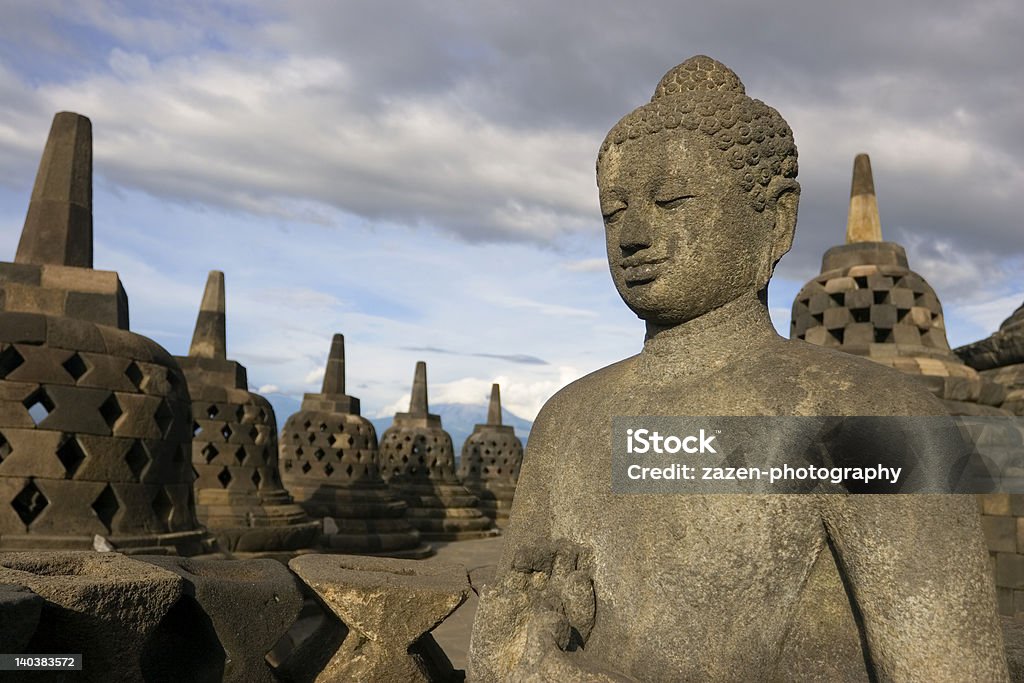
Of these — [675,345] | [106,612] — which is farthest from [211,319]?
[675,345]

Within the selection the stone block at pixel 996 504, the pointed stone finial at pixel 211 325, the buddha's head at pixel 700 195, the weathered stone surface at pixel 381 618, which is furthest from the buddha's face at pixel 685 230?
the pointed stone finial at pixel 211 325

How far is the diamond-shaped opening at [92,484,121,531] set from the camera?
5.98 meters

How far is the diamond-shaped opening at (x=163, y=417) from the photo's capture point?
646cm

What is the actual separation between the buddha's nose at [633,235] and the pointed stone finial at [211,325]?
11136 millimetres

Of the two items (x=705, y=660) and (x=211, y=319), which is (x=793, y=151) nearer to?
(x=705, y=660)

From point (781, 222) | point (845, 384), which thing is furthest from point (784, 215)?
point (845, 384)

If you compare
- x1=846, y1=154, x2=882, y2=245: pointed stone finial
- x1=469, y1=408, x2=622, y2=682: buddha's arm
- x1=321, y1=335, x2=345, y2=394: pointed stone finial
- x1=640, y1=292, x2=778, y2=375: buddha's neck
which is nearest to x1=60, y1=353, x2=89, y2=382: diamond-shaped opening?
x1=469, y1=408, x2=622, y2=682: buddha's arm

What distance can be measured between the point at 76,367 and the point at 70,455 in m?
0.64

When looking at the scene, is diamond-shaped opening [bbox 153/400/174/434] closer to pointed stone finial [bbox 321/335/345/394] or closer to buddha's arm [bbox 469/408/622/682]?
buddha's arm [bbox 469/408/622/682]

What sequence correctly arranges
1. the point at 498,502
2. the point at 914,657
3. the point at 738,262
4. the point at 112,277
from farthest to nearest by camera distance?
the point at 498,502 < the point at 112,277 < the point at 738,262 < the point at 914,657

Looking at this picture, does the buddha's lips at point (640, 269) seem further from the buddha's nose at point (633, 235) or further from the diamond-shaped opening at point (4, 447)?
the diamond-shaped opening at point (4, 447)

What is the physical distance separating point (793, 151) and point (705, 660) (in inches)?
50.3

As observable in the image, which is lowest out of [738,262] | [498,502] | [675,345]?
[498,502]

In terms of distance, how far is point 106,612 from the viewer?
290 cm
